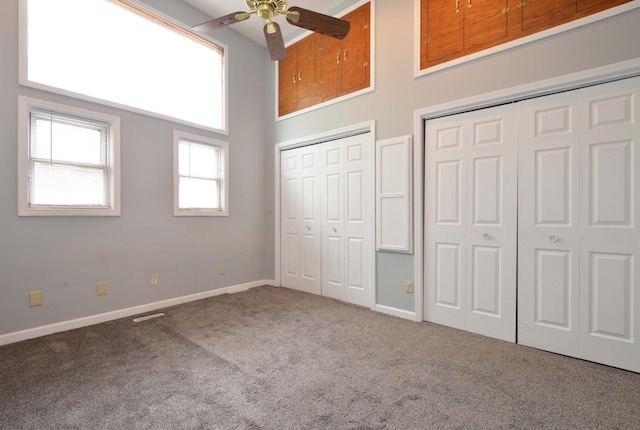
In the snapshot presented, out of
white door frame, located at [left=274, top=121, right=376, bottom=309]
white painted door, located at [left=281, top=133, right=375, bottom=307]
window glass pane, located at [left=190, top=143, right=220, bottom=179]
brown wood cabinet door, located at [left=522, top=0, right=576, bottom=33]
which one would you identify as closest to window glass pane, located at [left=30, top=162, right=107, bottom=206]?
window glass pane, located at [left=190, top=143, right=220, bottom=179]

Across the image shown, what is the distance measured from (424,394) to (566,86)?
249 cm

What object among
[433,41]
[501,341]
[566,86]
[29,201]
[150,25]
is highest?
[150,25]

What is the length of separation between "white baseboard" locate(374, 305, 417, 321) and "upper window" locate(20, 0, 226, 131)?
3.19 m

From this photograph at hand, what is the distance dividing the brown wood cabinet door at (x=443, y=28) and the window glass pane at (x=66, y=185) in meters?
3.64

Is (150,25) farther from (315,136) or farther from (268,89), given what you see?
(315,136)

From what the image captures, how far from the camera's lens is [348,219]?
386 centimetres

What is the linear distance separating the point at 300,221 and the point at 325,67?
2102 millimetres

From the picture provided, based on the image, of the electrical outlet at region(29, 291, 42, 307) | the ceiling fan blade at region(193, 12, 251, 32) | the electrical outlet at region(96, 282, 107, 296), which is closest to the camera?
the ceiling fan blade at region(193, 12, 251, 32)

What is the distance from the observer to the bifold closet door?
216 centimetres

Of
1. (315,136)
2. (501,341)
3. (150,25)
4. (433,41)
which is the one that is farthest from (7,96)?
(501,341)

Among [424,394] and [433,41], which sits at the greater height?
[433,41]

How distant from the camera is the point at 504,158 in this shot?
2678 mm

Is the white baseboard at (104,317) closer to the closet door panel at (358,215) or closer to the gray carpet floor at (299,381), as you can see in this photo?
the gray carpet floor at (299,381)

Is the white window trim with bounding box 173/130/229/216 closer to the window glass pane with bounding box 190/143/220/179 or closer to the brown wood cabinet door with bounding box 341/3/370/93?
the window glass pane with bounding box 190/143/220/179
